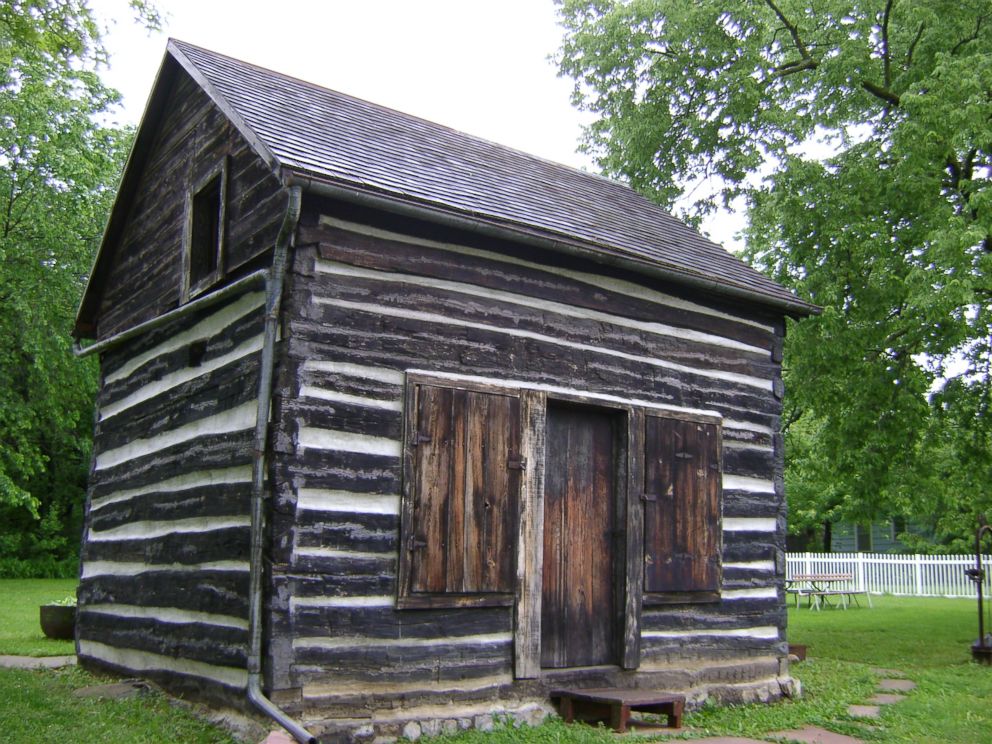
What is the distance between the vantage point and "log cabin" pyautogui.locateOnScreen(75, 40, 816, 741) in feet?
22.7

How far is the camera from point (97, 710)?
24.5 feet

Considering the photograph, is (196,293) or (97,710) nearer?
(97,710)

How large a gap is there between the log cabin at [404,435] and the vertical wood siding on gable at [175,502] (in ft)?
0.12

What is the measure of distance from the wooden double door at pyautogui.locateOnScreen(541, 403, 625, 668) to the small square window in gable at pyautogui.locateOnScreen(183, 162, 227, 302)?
3506 mm

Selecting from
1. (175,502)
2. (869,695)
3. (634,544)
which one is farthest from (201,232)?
(869,695)

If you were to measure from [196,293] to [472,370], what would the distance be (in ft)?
9.16

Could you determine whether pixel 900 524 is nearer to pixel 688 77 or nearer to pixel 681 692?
pixel 688 77

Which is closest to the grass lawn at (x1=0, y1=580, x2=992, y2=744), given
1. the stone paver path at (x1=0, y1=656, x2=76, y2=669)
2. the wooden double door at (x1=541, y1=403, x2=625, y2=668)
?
the stone paver path at (x1=0, y1=656, x2=76, y2=669)

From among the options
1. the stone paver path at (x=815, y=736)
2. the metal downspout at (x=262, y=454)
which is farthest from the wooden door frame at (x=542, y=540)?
the metal downspout at (x=262, y=454)

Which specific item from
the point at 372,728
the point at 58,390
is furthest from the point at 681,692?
the point at 58,390

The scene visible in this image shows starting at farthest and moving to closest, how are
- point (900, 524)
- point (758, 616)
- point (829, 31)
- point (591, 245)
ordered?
point (900, 524) → point (829, 31) → point (758, 616) → point (591, 245)

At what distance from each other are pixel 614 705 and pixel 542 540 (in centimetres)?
140

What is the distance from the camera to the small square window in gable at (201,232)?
893 cm

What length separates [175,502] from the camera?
8.39m
